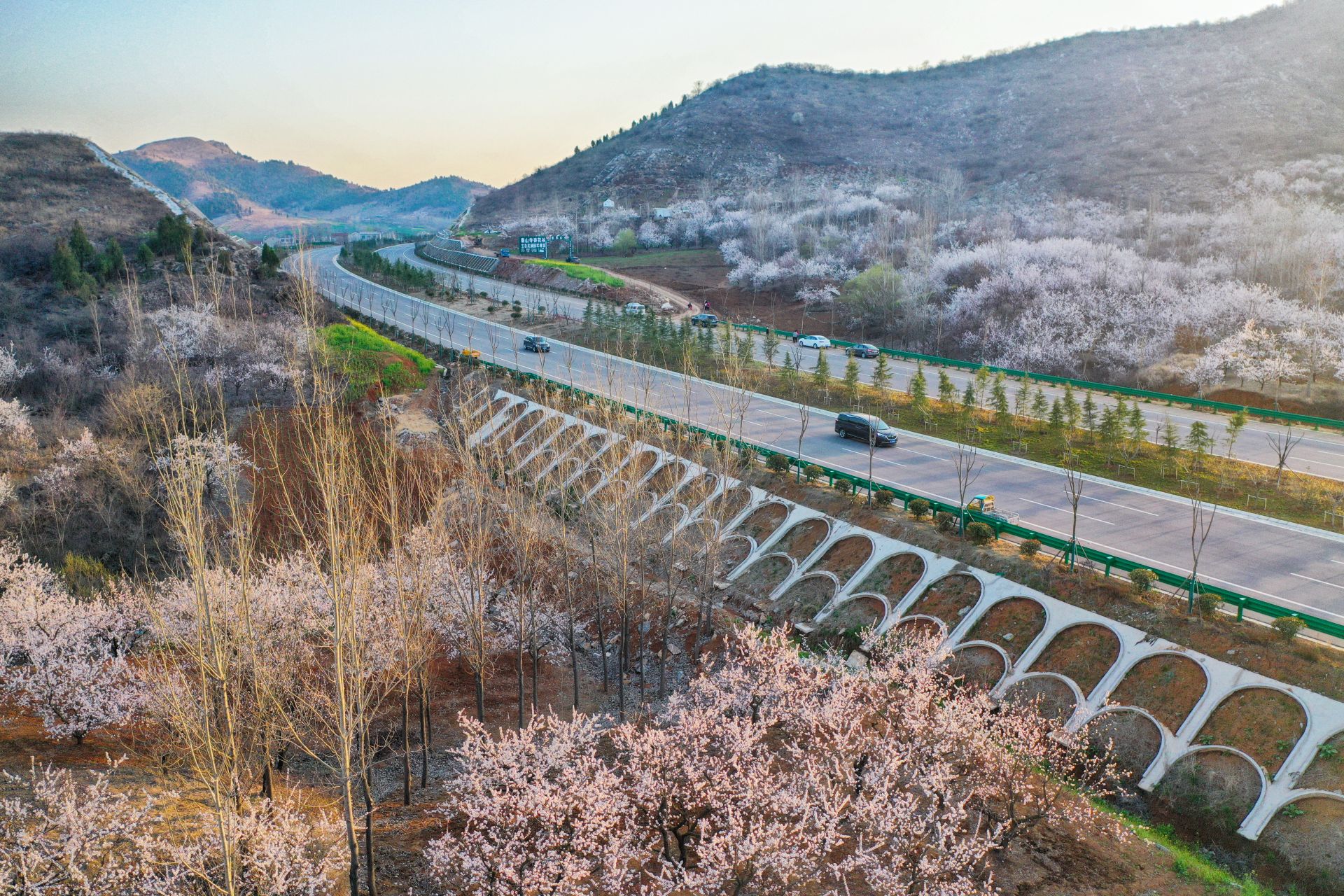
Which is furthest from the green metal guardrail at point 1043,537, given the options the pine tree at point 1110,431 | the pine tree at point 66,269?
the pine tree at point 66,269

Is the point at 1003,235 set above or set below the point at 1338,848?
above

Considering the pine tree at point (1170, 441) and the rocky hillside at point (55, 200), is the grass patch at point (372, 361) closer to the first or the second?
the rocky hillside at point (55, 200)

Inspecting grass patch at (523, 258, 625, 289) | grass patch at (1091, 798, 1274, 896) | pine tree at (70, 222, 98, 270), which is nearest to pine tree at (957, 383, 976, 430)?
grass patch at (1091, 798, 1274, 896)

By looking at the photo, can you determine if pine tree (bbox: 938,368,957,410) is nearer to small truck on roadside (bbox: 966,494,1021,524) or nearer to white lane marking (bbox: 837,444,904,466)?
white lane marking (bbox: 837,444,904,466)

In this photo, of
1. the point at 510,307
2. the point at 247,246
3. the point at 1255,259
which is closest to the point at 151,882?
the point at 510,307

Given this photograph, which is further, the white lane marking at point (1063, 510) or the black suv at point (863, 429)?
the black suv at point (863, 429)

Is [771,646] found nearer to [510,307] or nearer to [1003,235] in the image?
[510,307]

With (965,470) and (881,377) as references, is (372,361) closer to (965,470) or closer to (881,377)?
(881,377)
